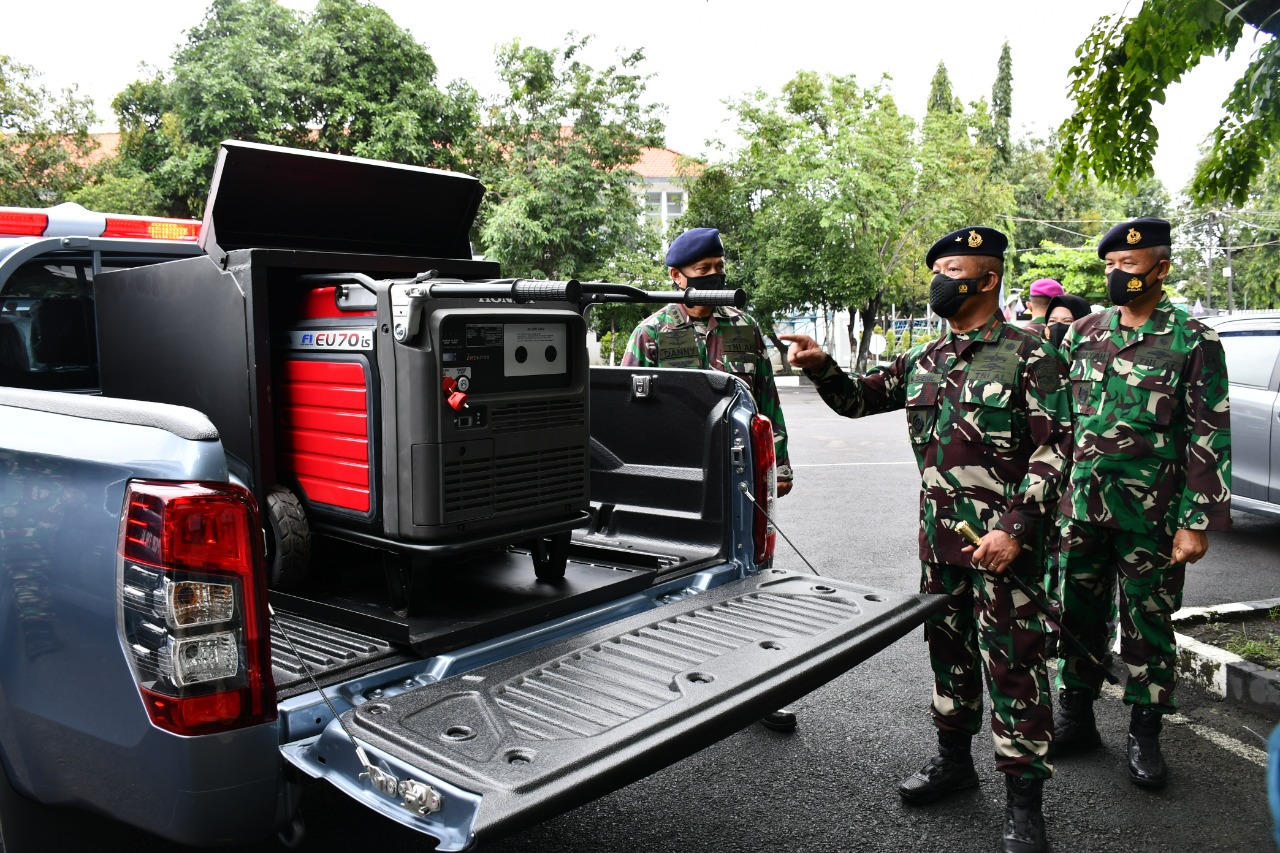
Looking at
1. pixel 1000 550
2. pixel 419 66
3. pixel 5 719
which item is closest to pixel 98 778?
pixel 5 719

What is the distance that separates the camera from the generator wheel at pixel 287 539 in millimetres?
2766

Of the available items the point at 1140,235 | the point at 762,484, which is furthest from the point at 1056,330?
the point at 762,484

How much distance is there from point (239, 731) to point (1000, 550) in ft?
7.10

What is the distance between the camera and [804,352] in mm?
3359

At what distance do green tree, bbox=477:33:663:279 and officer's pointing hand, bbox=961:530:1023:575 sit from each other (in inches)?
842

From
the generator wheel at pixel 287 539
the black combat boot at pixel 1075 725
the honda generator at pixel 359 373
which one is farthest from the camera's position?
the black combat boot at pixel 1075 725

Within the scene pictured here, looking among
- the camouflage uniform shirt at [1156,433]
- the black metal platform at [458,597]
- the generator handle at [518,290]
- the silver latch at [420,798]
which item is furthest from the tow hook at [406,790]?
the camouflage uniform shirt at [1156,433]

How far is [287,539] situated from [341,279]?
2.43ft

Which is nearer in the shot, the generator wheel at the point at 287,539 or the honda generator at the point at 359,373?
the honda generator at the point at 359,373

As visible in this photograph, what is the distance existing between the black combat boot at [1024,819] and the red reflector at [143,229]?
3.39 meters

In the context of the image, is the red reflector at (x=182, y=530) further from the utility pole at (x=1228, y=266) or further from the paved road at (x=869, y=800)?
the utility pole at (x=1228, y=266)

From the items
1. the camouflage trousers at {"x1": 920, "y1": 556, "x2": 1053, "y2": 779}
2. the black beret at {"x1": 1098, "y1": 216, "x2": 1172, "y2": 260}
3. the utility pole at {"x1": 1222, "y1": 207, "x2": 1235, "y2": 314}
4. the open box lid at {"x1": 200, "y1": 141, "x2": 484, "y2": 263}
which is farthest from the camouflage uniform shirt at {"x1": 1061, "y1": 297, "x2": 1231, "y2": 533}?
the utility pole at {"x1": 1222, "y1": 207, "x2": 1235, "y2": 314}

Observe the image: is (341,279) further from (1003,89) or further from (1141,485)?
(1003,89)

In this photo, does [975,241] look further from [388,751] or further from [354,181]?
[388,751]
